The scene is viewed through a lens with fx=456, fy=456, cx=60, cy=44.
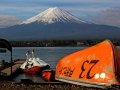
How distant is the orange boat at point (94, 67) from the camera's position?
2059 cm

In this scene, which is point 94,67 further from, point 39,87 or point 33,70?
point 33,70

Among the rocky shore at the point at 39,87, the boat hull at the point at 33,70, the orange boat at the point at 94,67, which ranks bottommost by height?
the rocky shore at the point at 39,87

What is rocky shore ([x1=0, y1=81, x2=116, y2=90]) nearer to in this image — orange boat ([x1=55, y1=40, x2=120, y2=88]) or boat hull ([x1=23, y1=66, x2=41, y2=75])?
orange boat ([x1=55, y1=40, x2=120, y2=88])

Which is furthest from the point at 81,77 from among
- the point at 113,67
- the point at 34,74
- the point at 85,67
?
the point at 34,74

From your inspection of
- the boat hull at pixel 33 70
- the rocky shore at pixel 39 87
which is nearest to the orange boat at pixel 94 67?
the rocky shore at pixel 39 87

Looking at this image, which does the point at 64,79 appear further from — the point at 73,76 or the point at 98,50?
the point at 98,50

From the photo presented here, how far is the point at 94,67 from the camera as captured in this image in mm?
21203

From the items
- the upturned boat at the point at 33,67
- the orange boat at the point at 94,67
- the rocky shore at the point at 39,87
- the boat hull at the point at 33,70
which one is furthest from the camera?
the upturned boat at the point at 33,67

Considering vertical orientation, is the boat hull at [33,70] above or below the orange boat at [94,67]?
below

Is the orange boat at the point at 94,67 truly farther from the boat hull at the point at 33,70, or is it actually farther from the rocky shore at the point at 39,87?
the boat hull at the point at 33,70

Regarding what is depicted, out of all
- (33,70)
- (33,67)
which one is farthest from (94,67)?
(33,67)

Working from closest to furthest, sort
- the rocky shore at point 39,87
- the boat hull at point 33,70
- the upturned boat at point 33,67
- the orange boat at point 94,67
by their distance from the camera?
the orange boat at point 94,67 < the rocky shore at point 39,87 < the boat hull at point 33,70 < the upturned boat at point 33,67

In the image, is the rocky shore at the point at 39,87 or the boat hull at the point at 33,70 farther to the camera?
the boat hull at the point at 33,70

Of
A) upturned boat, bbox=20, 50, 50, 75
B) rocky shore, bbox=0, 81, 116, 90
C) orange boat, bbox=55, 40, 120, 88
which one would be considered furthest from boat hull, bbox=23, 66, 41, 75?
orange boat, bbox=55, 40, 120, 88
